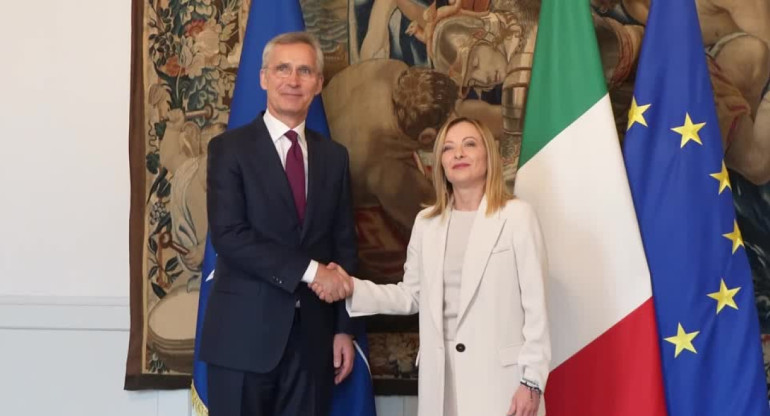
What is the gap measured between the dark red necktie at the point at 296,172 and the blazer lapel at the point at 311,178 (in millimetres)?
23

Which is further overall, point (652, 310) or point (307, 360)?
point (652, 310)

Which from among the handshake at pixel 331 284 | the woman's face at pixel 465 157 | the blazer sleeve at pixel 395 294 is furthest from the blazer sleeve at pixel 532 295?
the handshake at pixel 331 284

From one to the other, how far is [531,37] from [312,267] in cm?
140

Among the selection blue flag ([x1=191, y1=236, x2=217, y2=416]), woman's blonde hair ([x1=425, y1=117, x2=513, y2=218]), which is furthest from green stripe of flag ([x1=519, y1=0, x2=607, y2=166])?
blue flag ([x1=191, y1=236, x2=217, y2=416])

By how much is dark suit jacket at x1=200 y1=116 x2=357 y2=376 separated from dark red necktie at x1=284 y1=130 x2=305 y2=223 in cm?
3

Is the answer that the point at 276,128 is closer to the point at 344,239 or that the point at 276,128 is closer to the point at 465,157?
the point at 344,239

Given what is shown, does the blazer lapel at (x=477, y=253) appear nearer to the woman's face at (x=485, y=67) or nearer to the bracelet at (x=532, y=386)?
the bracelet at (x=532, y=386)

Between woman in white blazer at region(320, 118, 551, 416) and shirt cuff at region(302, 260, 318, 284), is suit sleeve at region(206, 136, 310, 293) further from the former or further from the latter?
woman in white blazer at region(320, 118, 551, 416)

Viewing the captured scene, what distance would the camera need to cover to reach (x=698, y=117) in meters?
2.92

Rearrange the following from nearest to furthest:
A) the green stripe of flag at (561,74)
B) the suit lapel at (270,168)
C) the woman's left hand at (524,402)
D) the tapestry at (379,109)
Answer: the woman's left hand at (524,402) < the suit lapel at (270,168) < the green stripe of flag at (561,74) < the tapestry at (379,109)

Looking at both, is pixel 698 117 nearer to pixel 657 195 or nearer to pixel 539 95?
pixel 657 195

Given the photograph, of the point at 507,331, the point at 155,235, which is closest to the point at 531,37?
the point at 507,331

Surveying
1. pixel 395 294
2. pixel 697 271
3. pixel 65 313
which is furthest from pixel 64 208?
pixel 697 271

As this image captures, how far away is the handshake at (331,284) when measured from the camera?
2.60 meters
